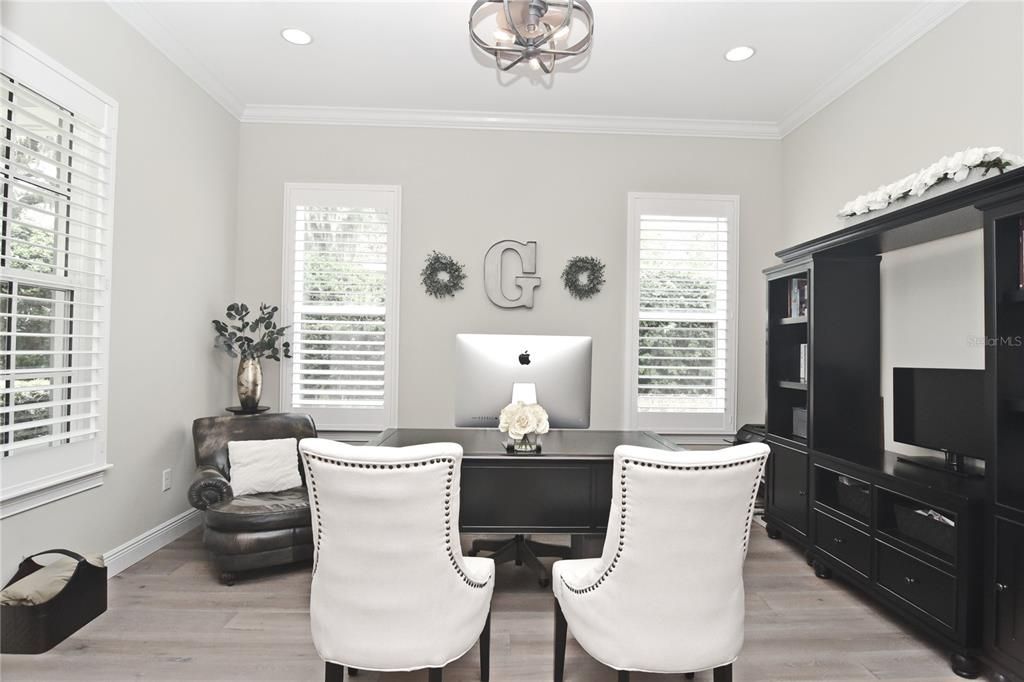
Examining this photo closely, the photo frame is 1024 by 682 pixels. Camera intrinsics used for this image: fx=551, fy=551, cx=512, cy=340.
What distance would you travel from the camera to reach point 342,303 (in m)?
4.43

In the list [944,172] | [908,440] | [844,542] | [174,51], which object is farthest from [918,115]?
[174,51]

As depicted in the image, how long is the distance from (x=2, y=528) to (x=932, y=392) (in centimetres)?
431

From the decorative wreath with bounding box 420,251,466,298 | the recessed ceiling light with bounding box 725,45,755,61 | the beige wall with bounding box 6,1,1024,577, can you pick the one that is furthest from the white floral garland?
the decorative wreath with bounding box 420,251,466,298

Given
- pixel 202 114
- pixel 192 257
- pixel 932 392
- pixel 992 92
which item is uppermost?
pixel 202 114

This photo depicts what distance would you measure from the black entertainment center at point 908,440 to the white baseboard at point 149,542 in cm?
391

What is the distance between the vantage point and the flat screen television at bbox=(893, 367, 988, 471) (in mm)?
2504

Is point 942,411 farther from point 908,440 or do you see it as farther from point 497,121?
point 497,121

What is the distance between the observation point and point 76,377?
9.16ft

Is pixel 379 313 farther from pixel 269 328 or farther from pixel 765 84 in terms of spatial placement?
pixel 765 84

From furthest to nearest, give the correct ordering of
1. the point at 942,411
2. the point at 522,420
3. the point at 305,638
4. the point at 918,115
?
the point at 918,115 → the point at 942,411 → the point at 522,420 → the point at 305,638

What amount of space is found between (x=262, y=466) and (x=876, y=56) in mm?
4540

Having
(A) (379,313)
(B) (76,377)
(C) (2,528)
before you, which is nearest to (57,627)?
(C) (2,528)

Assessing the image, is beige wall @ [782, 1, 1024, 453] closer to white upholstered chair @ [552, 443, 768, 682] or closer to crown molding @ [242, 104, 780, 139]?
crown molding @ [242, 104, 780, 139]

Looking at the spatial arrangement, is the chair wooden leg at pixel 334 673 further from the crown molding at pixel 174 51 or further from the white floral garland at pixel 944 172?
the crown molding at pixel 174 51
